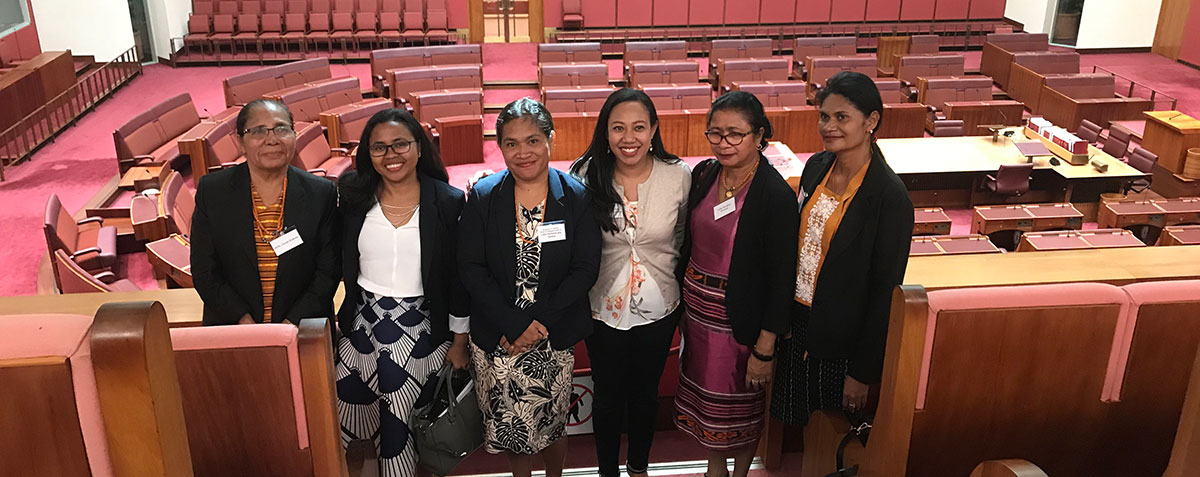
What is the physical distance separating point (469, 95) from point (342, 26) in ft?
15.7

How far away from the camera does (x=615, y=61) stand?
45.4ft

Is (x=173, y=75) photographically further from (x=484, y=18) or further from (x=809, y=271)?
(x=809, y=271)

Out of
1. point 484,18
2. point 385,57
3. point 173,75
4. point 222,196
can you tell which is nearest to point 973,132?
point 385,57

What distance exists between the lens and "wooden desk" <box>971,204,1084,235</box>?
7184mm

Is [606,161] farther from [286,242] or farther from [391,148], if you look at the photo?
[286,242]

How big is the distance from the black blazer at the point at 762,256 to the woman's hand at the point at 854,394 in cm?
20

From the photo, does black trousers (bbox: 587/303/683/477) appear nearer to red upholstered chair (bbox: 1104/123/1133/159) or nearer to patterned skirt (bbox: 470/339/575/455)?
patterned skirt (bbox: 470/339/575/455)

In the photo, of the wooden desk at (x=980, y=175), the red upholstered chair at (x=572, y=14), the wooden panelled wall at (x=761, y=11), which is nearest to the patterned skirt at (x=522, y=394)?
the wooden desk at (x=980, y=175)

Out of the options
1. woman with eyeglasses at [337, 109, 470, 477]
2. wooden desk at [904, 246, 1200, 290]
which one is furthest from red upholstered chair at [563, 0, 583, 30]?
woman with eyeglasses at [337, 109, 470, 477]

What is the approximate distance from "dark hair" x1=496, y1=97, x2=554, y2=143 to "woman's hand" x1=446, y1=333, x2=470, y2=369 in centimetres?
55

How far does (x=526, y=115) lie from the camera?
2223 mm

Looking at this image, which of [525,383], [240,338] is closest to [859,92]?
[525,383]

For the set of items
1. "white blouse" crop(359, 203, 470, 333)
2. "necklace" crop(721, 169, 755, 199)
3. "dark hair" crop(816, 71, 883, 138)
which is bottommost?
"white blouse" crop(359, 203, 470, 333)

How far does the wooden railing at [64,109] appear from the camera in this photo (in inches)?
344
